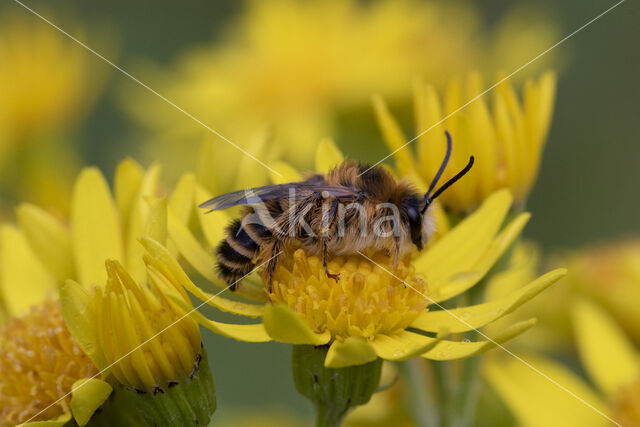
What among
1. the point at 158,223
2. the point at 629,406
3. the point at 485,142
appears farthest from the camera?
the point at 629,406

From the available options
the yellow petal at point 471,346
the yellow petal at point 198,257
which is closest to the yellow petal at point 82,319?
the yellow petal at point 198,257

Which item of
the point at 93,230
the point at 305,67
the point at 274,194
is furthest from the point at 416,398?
the point at 305,67

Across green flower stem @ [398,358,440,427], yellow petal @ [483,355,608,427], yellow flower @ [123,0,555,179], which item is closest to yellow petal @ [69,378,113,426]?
green flower stem @ [398,358,440,427]

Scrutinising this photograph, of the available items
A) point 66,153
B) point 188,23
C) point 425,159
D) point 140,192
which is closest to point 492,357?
point 425,159

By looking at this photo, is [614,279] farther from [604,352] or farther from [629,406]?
[629,406]

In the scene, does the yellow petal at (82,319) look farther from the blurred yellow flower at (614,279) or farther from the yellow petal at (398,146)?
the blurred yellow flower at (614,279)
